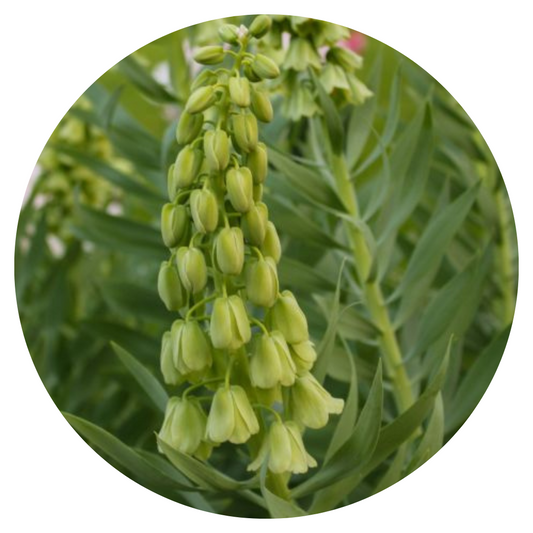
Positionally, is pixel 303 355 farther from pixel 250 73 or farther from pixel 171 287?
pixel 250 73

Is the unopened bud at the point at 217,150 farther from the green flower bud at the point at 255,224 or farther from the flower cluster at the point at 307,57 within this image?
the flower cluster at the point at 307,57

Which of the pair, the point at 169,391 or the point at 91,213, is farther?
the point at 91,213

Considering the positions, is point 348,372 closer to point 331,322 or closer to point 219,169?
point 331,322

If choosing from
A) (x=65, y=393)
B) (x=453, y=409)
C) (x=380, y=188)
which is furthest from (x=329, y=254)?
(x=65, y=393)

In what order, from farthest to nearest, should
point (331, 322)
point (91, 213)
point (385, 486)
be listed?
point (91, 213) → point (385, 486) → point (331, 322)

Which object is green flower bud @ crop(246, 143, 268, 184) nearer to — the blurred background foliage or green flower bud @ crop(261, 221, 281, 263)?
green flower bud @ crop(261, 221, 281, 263)

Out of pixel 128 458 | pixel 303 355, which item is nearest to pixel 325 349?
pixel 303 355

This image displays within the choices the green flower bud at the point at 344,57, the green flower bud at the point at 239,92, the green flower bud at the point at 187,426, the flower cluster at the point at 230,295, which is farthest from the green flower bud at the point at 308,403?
the green flower bud at the point at 344,57

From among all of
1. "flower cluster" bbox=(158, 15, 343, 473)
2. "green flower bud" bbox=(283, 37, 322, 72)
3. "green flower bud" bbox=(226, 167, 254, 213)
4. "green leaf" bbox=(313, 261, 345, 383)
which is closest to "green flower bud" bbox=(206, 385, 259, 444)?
"flower cluster" bbox=(158, 15, 343, 473)
